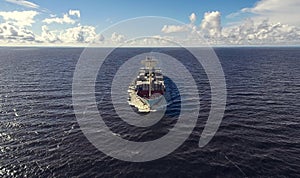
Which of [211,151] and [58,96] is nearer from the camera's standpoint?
[211,151]

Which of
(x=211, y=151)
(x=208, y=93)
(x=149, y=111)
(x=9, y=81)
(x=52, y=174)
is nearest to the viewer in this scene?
(x=52, y=174)

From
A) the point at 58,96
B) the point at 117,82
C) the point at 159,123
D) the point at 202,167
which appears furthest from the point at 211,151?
the point at 117,82

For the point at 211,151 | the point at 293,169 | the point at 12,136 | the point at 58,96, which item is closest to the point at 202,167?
the point at 211,151

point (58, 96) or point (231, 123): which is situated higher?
point (58, 96)

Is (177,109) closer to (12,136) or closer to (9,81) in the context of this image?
(12,136)

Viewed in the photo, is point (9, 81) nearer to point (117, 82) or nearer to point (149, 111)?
point (117, 82)

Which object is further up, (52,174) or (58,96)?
(58,96)

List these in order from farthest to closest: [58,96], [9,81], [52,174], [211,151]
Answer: [9,81] < [58,96] < [211,151] < [52,174]

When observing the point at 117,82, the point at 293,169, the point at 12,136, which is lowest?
the point at 293,169

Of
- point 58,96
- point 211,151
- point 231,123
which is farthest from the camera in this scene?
point 58,96
